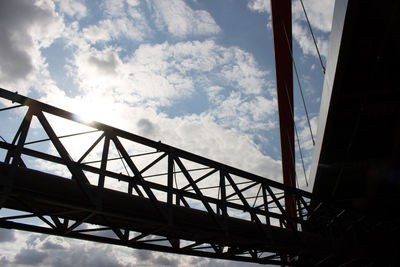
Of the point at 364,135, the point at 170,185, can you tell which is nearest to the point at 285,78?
the point at 364,135

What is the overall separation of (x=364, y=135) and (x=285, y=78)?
439 cm

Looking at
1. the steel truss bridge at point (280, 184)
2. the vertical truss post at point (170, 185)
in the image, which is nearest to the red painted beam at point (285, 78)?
the steel truss bridge at point (280, 184)

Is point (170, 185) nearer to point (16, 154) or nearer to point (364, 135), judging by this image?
point (16, 154)

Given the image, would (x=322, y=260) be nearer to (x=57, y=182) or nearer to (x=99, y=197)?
(x=99, y=197)

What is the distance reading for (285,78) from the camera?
47.3 feet

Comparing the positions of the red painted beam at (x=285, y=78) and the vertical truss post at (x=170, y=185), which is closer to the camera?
the vertical truss post at (x=170, y=185)

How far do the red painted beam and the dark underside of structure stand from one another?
2.39 metres

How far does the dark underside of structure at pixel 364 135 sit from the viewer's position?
763cm

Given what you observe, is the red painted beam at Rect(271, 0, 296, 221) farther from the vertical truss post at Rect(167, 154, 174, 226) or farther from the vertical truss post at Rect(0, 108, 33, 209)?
the vertical truss post at Rect(0, 108, 33, 209)

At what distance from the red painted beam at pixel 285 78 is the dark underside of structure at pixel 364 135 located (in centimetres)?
239

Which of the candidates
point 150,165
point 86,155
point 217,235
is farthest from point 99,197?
point 217,235

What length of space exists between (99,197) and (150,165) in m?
1.98

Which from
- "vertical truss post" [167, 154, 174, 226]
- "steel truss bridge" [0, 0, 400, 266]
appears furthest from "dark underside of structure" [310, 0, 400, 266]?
"vertical truss post" [167, 154, 174, 226]

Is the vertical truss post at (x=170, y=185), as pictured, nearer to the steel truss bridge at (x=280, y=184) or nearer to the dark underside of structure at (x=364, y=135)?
the steel truss bridge at (x=280, y=184)
